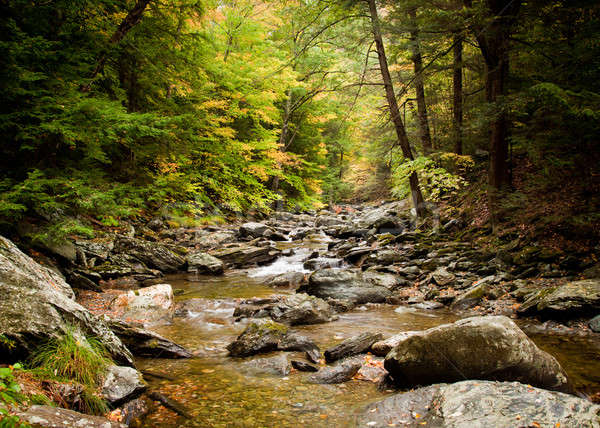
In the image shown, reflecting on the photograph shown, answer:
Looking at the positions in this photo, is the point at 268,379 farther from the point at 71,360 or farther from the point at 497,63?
the point at 497,63

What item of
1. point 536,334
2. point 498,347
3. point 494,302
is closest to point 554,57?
point 494,302

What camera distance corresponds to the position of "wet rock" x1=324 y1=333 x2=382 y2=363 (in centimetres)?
472

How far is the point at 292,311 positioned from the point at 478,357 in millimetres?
3985

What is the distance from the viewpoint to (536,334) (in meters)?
5.05

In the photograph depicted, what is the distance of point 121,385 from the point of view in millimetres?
3234

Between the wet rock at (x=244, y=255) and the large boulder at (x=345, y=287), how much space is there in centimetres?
411

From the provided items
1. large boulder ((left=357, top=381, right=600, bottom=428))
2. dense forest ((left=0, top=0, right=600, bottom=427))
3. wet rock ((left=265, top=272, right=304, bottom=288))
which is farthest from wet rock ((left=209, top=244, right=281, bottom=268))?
large boulder ((left=357, top=381, right=600, bottom=428))

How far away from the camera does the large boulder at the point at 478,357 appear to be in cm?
312

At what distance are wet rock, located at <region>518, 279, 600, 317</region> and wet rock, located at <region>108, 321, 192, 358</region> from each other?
5.88 meters

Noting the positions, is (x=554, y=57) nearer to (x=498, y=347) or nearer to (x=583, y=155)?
(x=583, y=155)

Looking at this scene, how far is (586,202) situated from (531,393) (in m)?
6.80

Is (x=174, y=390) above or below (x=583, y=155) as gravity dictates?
below

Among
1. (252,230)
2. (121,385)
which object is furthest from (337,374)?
(252,230)

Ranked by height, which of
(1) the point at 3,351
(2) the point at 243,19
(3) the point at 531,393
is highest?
(2) the point at 243,19
